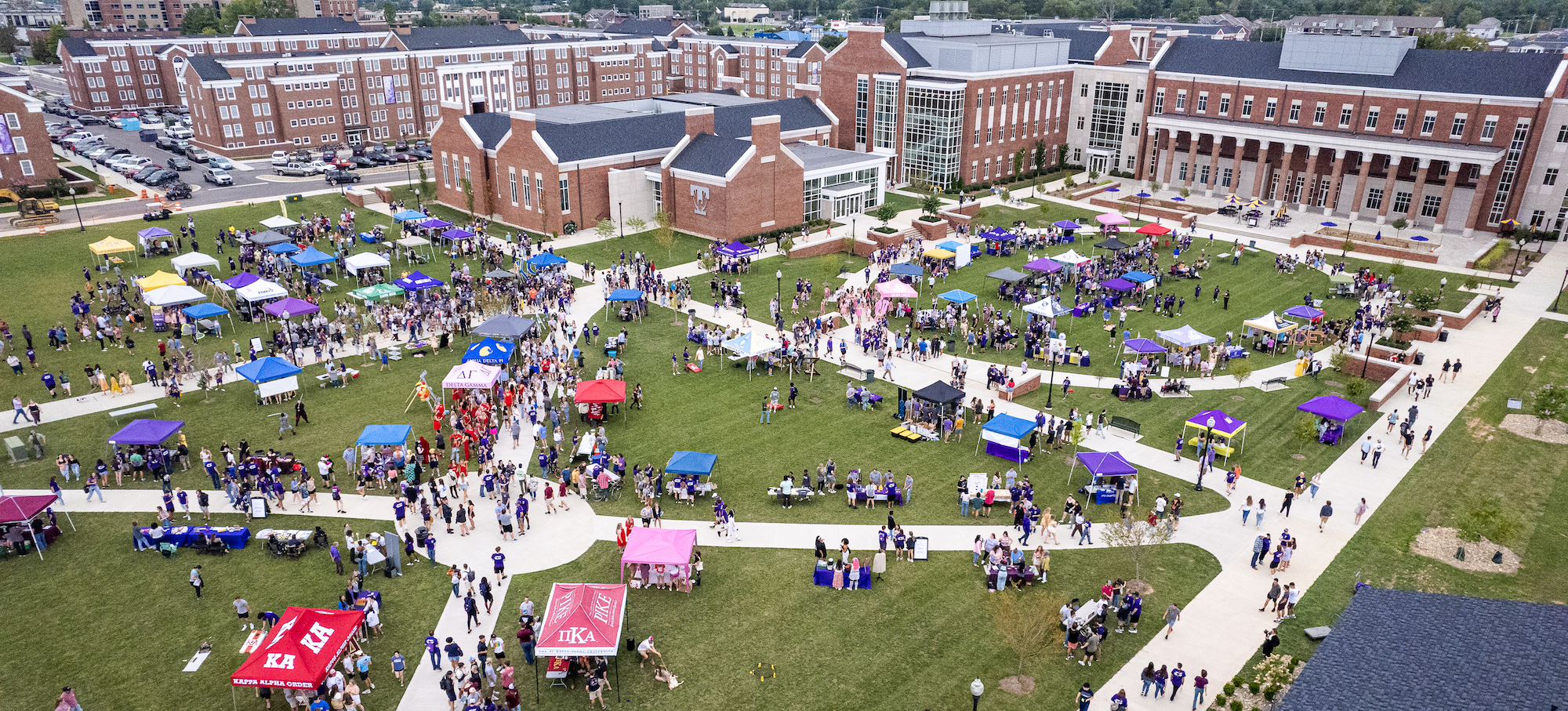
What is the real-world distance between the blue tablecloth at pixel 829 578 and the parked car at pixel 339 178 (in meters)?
65.7

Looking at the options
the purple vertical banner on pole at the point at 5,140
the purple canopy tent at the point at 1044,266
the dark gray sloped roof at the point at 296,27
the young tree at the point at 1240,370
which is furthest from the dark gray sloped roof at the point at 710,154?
the dark gray sloped roof at the point at 296,27

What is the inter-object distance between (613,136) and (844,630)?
47.5 m

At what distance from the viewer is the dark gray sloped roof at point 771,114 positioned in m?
69.3

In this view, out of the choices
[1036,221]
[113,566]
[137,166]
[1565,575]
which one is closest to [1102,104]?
[1036,221]

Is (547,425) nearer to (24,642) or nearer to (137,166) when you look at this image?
(24,642)

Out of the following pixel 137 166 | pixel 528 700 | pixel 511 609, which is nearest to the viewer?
pixel 528 700

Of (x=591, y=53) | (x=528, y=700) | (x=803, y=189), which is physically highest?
(x=591, y=53)

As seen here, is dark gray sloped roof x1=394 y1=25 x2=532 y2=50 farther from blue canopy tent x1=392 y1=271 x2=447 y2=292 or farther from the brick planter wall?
the brick planter wall

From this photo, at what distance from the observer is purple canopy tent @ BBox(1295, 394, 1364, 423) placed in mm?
A: 33719

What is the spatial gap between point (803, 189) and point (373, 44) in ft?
227

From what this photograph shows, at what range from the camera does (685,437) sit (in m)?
34.7

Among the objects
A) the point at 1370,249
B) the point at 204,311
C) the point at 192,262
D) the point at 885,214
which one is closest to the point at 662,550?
the point at 204,311

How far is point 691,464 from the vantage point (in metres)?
30.8

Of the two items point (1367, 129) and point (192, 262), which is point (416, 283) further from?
point (1367, 129)
